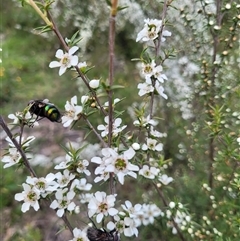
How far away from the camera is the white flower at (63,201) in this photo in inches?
52.0

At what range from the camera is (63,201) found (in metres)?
1.34

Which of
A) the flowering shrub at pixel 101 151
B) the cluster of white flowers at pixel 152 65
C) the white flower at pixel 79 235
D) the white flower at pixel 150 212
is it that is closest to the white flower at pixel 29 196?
the flowering shrub at pixel 101 151

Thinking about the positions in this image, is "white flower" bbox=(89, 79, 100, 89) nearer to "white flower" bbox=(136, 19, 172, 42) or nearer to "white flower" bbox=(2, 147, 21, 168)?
"white flower" bbox=(136, 19, 172, 42)

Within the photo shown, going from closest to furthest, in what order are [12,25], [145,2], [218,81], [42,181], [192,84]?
[42,181] < [218,81] < [192,84] < [145,2] < [12,25]

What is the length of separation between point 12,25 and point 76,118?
12.4 ft

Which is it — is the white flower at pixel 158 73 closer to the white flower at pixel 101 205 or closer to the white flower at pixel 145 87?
the white flower at pixel 145 87

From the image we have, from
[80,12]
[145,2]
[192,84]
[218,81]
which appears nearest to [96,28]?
[80,12]

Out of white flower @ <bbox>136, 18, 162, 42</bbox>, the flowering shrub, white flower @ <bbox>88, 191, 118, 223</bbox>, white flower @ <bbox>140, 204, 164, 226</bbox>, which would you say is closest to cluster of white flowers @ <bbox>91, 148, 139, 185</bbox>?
the flowering shrub

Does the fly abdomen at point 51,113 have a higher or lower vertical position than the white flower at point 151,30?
lower

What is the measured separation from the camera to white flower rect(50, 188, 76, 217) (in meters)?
1.32

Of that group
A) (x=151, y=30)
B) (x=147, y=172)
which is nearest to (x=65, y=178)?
(x=147, y=172)

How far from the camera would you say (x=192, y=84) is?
248cm

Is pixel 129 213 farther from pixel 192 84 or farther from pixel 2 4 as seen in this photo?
pixel 2 4

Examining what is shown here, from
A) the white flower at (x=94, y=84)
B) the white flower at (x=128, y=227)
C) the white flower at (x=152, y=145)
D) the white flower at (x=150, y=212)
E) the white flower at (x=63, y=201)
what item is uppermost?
the white flower at (x=94, y=84)
